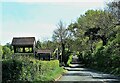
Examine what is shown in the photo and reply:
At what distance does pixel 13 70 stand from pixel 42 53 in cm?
6402

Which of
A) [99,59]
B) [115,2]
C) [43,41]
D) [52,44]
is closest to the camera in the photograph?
[115,2]

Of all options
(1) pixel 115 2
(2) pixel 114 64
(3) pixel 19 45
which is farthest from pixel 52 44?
(1) pixel 115 2

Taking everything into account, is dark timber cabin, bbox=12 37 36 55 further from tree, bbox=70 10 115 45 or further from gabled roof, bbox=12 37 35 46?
tree, bbox=70 10 115 45

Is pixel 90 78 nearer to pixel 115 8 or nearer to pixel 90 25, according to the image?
pixel 115 8

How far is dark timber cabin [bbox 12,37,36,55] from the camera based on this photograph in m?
75.3

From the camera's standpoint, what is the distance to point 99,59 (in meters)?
56.8

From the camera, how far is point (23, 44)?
75500mm

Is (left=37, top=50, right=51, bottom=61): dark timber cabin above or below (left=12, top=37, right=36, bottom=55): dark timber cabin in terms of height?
below

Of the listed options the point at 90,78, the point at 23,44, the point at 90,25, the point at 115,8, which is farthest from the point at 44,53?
the point at 90,78

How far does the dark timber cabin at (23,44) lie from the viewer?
75312mm

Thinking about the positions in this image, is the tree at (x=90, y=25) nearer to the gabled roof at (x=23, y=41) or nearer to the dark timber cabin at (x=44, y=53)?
the dark timber cabin at (x=44, y=53)

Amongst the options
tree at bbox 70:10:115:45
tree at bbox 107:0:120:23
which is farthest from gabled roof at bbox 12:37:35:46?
tree at bbox 107:0:120:23

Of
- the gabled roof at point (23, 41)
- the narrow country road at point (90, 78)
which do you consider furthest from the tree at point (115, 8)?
the gabled roof at point (23, 41)

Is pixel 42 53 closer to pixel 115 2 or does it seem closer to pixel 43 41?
pixel 43 41
